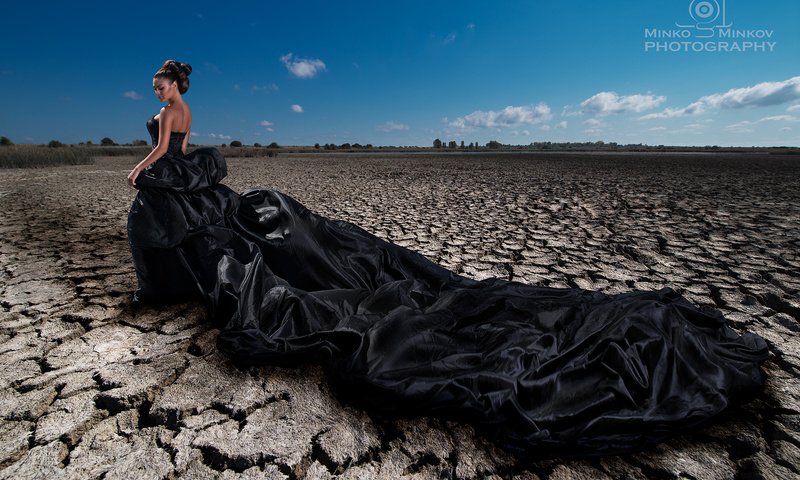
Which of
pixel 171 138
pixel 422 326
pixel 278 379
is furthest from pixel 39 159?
pixel 422 326

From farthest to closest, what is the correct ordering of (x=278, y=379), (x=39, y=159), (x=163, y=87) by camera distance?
1. (x=39, y=159)
2. (x=163, y=87)
3. (x=278, y=379)

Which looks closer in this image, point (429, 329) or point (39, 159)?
point (429, 329)

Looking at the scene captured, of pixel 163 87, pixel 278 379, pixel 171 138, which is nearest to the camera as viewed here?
pixel 278 379

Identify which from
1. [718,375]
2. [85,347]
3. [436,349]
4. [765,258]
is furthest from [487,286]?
[765,258]

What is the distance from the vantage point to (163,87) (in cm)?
211

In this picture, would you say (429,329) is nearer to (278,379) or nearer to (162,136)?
(278,379)

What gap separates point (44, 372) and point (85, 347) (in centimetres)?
19

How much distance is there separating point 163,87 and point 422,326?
1.91 m

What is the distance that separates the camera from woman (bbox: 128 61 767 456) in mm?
1255

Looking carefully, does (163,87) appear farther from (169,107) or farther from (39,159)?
(39,159)

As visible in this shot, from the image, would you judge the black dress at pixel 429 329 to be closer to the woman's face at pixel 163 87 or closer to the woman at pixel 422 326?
the woman at pixel 422 326

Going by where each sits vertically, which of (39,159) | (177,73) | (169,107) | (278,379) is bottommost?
(278,379)

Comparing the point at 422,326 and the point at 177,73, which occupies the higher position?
the point at 177,73

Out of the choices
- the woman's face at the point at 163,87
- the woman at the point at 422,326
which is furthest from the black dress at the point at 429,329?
the woman's face at the point at 163,87
